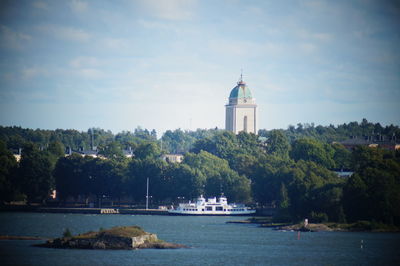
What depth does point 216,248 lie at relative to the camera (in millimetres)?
88062

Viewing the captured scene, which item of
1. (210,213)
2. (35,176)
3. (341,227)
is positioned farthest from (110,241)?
(35,176)

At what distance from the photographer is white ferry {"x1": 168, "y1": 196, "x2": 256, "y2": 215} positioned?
14138 cm

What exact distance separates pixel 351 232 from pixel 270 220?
20.1 metres

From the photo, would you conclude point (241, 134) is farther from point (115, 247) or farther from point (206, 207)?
point (115, 247)

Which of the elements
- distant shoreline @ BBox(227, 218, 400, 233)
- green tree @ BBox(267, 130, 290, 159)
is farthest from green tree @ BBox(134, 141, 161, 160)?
distant shoreline @ BBox(227, 218, 400, 233)

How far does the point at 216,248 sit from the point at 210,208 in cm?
5569

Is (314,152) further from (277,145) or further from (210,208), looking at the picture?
(210,208)

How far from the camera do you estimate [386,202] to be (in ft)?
335

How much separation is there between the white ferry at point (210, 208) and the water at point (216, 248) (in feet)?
67.2

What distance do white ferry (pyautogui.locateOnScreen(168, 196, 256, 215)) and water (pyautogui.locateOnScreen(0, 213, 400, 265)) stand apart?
20.5m

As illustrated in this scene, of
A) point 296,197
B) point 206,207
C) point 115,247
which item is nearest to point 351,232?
point 296,197

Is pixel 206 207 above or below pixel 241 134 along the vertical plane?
below

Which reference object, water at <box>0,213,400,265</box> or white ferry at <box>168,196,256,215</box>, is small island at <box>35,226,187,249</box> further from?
white ferry at <box>168,196,256,215</box>

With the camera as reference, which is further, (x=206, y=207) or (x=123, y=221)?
(x=206, y=207)
